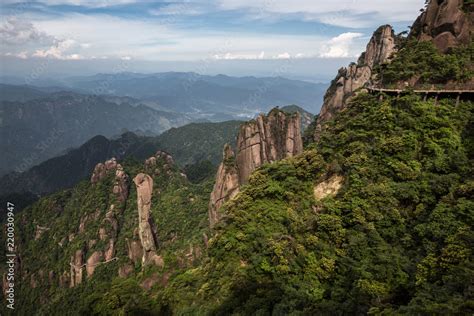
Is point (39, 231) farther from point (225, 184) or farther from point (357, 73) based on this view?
point (357, 73)

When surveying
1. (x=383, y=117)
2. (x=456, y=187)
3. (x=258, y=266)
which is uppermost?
(x=383, y=117)

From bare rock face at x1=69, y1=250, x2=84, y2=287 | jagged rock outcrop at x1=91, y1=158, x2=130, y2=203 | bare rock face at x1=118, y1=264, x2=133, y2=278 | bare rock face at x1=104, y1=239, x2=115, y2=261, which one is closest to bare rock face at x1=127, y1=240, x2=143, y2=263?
bare rock face at x1=118, y1=264, x2=133, y2=278

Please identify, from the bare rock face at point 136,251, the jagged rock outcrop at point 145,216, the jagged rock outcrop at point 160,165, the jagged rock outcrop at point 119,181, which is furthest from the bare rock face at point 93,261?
the jagged rock outcrop at point 160,165

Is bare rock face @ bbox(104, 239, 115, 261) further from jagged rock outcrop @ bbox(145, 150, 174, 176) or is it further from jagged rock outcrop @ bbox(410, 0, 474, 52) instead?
jagged rock outcrop @ bbox(410, 0, 474, 52)

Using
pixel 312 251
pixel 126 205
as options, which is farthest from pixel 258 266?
pixel 126 205

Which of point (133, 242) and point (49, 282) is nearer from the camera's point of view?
point (133, 242)

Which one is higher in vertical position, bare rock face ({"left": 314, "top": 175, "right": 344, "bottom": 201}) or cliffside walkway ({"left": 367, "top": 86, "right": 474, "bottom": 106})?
cliffside walkway ({"left": 367, "top": 86, "right": 474, "bottom": 106})

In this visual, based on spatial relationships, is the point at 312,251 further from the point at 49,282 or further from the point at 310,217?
the point at 49,282
